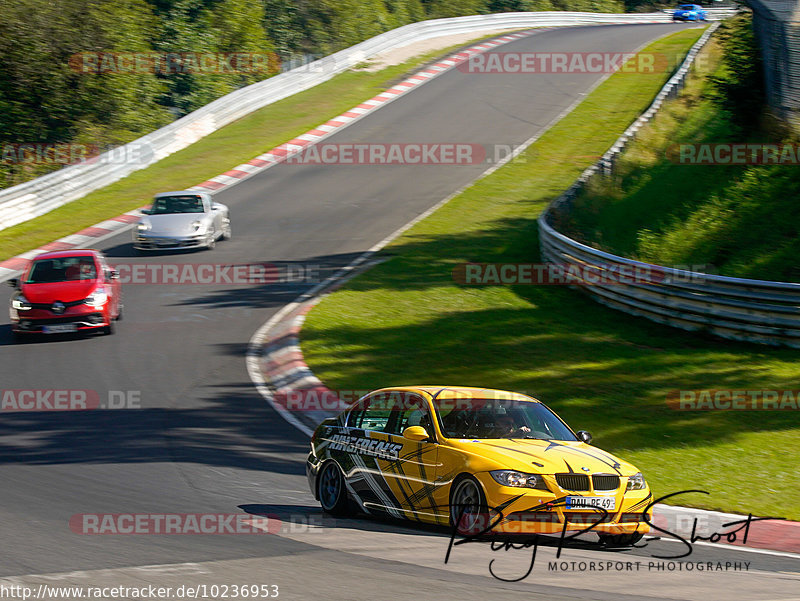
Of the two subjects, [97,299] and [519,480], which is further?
[97,299]

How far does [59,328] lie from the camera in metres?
17.0

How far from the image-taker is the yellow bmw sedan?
25.2 ft

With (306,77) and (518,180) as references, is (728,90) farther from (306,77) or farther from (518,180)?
(306,77)

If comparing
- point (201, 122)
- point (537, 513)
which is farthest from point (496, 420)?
point (201, 122)

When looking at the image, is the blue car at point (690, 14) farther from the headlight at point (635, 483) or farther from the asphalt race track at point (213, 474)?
the headlight at point (635, 483)

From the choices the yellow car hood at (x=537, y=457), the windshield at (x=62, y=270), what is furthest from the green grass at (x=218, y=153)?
the yellow car hood at (x=537, y=457)

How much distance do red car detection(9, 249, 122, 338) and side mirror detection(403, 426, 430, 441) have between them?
10.4 meters

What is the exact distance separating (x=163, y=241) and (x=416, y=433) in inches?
→ 624

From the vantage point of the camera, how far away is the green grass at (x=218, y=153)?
26.7 meters

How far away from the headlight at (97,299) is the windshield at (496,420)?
33.7 ft

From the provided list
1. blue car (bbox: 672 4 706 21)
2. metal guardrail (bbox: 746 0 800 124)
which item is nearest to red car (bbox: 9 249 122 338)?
metal guardrail (bbox: 746 0 800 124)

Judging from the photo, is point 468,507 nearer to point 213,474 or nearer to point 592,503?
point 592,503

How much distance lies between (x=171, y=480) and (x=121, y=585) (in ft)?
11.7

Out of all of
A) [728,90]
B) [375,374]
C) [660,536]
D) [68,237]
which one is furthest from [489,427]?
[68,237]
